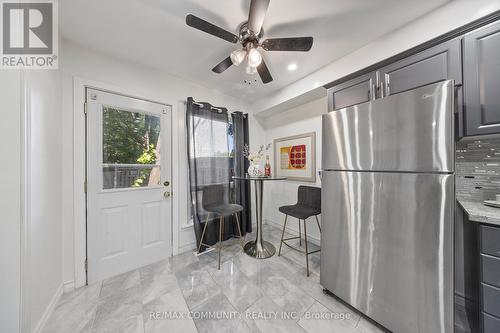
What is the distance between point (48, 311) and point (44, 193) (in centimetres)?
96

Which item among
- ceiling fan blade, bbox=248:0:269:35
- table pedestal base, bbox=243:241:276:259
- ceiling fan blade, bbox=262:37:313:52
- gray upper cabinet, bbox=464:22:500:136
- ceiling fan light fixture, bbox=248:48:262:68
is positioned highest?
ceiling fan blade, bbox=248:0:269:35

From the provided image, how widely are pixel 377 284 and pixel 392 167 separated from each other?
0.89 meters

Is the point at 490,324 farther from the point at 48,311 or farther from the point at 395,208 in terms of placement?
the point at 48,311

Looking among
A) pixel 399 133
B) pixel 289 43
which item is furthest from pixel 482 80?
pixel 289 43

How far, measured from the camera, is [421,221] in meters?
1.12

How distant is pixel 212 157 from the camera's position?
8.73 feet

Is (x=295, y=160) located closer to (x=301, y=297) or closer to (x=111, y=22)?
(x=301, y=297)

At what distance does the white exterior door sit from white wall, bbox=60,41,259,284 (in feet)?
0.42

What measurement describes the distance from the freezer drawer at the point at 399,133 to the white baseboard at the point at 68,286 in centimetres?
274

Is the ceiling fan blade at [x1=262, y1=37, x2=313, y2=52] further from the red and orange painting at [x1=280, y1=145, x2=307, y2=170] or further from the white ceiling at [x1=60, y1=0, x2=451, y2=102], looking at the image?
the red and orange painting at [x1=280, y1=145, x2=307, y2=170]

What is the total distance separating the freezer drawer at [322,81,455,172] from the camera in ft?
3.42

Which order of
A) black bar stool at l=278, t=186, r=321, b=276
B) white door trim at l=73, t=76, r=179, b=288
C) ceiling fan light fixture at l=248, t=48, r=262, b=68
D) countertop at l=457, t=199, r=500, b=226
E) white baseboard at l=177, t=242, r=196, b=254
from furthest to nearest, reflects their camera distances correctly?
white baseboard at l=177, t=242, r=196, b=254, black bar stool at l=278, t=186, r=321, b=276, white door trim at l=73, t=76, r=179, b=288, ceiling fan light fixture at l=248, t=48, r=262, b=68, countertop at l=457, t=199, r=500, b=226

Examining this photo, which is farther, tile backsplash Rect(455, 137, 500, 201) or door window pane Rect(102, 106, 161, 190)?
door window pane Rect(102, 106, 161, 190)

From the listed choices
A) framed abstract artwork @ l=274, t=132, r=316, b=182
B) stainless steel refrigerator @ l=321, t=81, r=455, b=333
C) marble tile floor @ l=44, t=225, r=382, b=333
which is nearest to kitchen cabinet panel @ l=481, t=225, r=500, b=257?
stainless steel refrigerator @ l=321, t=81, r=455, b=333
